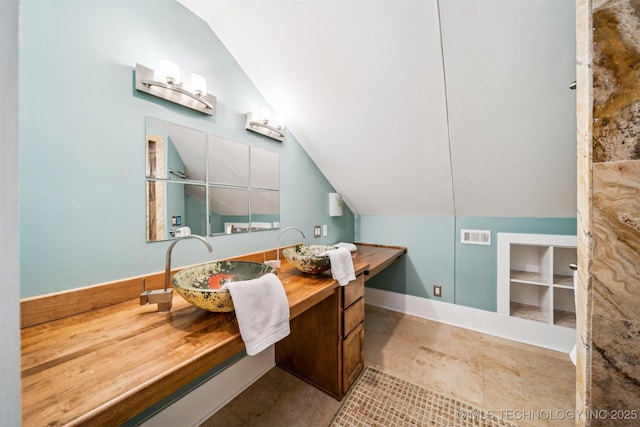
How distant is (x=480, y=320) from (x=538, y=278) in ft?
2.07

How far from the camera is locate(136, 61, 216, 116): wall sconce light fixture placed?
1161 mm

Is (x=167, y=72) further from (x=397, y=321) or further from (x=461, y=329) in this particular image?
(x=461, y=329)

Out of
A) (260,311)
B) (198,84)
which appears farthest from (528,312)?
(198,84)

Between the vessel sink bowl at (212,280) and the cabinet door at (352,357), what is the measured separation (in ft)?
2.53

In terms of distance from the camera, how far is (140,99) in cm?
117

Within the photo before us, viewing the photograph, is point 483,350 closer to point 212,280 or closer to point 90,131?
point 212,280

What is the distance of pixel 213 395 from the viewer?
4.67 feet

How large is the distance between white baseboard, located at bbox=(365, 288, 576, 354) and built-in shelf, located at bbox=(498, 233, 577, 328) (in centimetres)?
7

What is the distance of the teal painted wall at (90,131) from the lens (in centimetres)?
90

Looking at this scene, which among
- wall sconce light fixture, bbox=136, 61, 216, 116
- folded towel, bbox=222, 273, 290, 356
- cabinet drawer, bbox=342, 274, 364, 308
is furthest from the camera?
cabinet drawer, bbox=342, 274, 364, 308

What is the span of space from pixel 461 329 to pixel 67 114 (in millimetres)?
3178

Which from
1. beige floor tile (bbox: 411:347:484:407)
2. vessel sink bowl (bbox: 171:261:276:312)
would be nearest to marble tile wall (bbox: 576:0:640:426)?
beige floor tile (bbox: 411:347:484:407)

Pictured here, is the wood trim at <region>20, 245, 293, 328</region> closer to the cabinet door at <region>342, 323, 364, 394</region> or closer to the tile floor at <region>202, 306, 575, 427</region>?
the tile floor at <region>202, 306, 575, 427</region>

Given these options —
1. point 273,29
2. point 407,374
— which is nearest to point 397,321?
point 407,374
